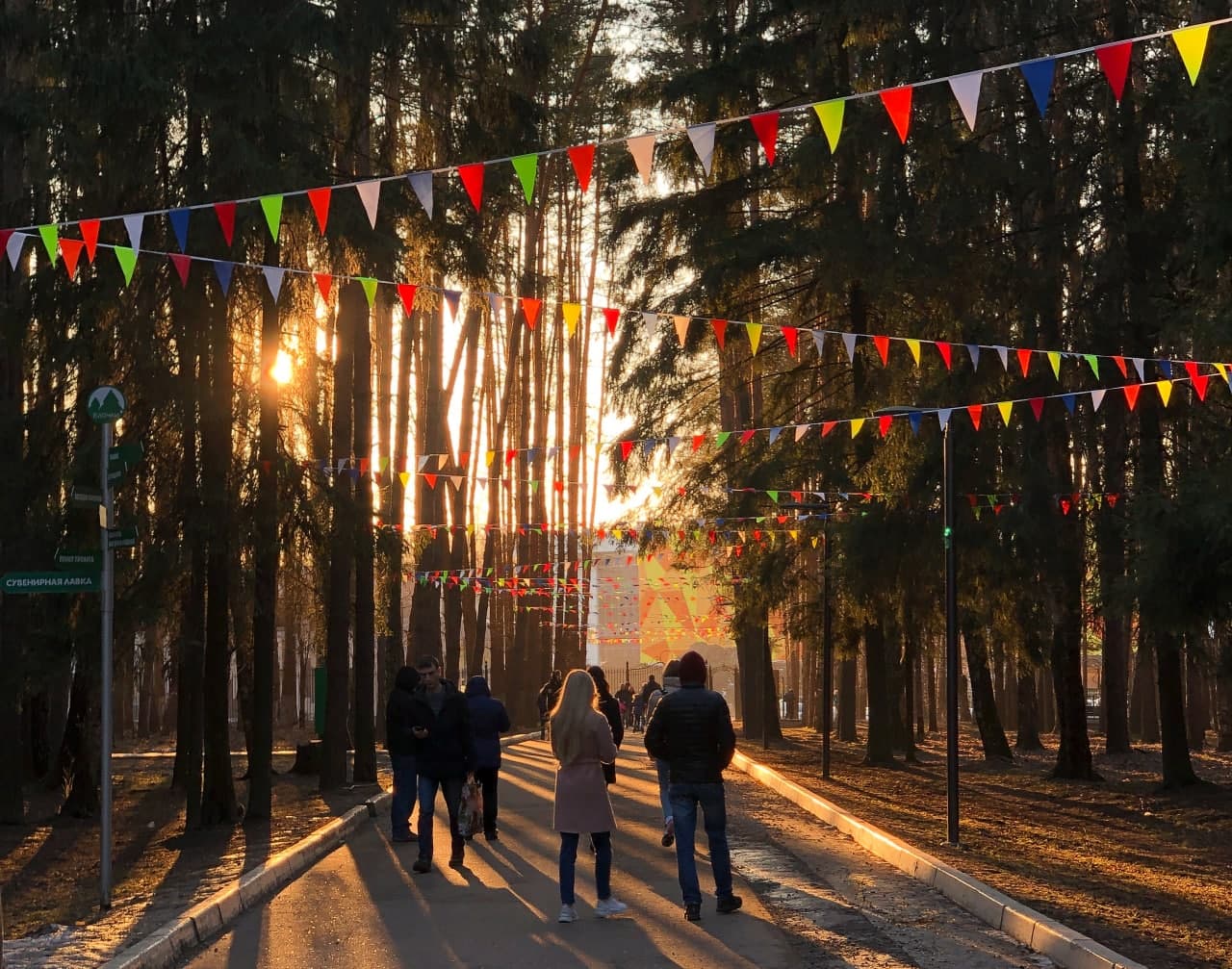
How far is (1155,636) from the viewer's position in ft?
68.3

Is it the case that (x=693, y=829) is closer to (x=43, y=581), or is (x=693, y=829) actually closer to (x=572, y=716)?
(x=572, y=716)

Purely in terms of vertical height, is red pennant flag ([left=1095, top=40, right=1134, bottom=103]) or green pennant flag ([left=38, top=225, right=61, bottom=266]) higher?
red pennant flag ([left=1095, top=40, right=1134, bottom=103])

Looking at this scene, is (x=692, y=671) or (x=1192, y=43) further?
(x=692, y=671)

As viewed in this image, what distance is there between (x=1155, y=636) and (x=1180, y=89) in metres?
7.70

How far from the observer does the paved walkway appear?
9.73 meters

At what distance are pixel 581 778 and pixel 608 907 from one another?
36.1 inches

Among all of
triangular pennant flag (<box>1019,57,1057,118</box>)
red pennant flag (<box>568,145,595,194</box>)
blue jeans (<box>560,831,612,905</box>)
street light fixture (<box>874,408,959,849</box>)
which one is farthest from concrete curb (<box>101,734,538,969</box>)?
triangular pennant flag (<box>1019,57,1057,118</box>)

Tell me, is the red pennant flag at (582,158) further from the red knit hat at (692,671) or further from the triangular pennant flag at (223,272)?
the triangular pennant flag at (223,272)

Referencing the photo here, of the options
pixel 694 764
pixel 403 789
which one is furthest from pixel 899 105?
pixel 403 789

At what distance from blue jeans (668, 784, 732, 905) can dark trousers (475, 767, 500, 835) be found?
5.59m

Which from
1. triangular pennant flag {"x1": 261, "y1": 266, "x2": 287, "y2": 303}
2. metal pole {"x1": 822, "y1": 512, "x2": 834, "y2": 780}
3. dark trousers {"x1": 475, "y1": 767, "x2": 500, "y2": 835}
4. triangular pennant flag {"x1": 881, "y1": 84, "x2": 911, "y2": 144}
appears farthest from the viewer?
metal pole {"x1": 822, "y1": 512, "x2": 834, "y2": 780}

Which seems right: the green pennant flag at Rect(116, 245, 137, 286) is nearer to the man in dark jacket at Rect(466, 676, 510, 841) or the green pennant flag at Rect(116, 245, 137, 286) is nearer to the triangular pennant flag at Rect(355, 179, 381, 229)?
the triangular pennant flag at Rect(355, 179, 381, 229)

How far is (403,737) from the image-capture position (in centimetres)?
1559

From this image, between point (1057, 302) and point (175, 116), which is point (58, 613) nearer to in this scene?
point (175, 116)
